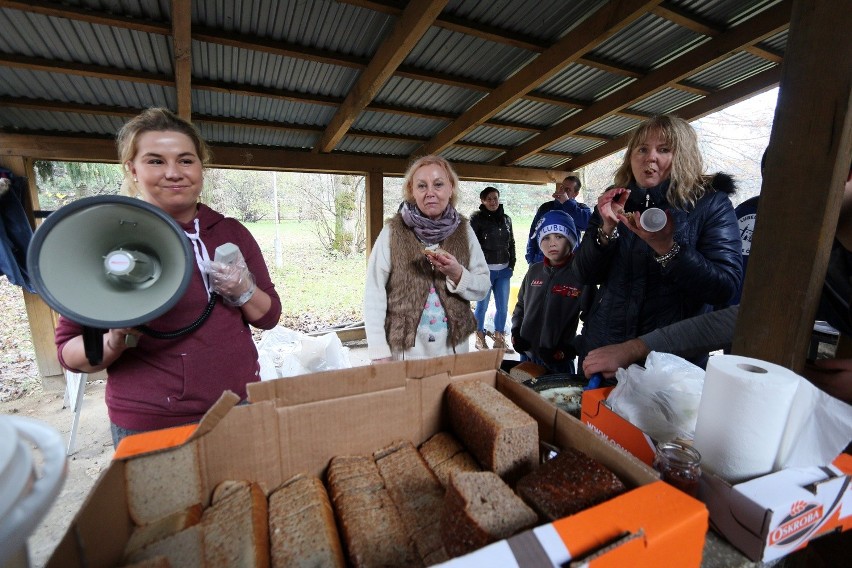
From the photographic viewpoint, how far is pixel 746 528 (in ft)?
2.14

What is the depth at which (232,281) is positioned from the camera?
1200 mm

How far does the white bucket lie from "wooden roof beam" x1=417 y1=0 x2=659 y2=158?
3.84 m

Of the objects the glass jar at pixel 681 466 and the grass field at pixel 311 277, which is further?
the grass field at pixel 311 277

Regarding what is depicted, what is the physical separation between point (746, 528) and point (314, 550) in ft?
2.53

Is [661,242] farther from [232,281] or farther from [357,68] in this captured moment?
[357,68]

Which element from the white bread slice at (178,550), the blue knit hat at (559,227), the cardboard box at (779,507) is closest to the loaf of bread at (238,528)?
the white bread slice at (178,550)

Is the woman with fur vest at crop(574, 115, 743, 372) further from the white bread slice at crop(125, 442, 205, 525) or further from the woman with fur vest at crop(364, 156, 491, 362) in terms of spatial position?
the white bread slice at crop(125, 442, 205, 525)

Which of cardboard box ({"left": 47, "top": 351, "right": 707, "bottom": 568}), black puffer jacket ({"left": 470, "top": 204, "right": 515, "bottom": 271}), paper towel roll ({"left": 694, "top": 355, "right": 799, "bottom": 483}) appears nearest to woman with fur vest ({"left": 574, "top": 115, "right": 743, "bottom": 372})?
paper towel roll ({"left": 694, "top": 355, "right": 799, "bottom": 483})

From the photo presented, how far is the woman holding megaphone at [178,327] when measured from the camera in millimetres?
1166

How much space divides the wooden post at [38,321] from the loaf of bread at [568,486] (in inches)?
208

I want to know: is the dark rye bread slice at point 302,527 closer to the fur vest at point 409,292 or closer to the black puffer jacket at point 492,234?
the fur vest at point 409,292

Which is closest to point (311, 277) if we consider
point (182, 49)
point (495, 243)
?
point (495, 243)

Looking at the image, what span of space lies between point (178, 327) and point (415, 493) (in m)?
0.91

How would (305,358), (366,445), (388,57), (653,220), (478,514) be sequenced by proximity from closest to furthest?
(478,514) → (366,445) → (653,220) → (388,57) → (305,358)
